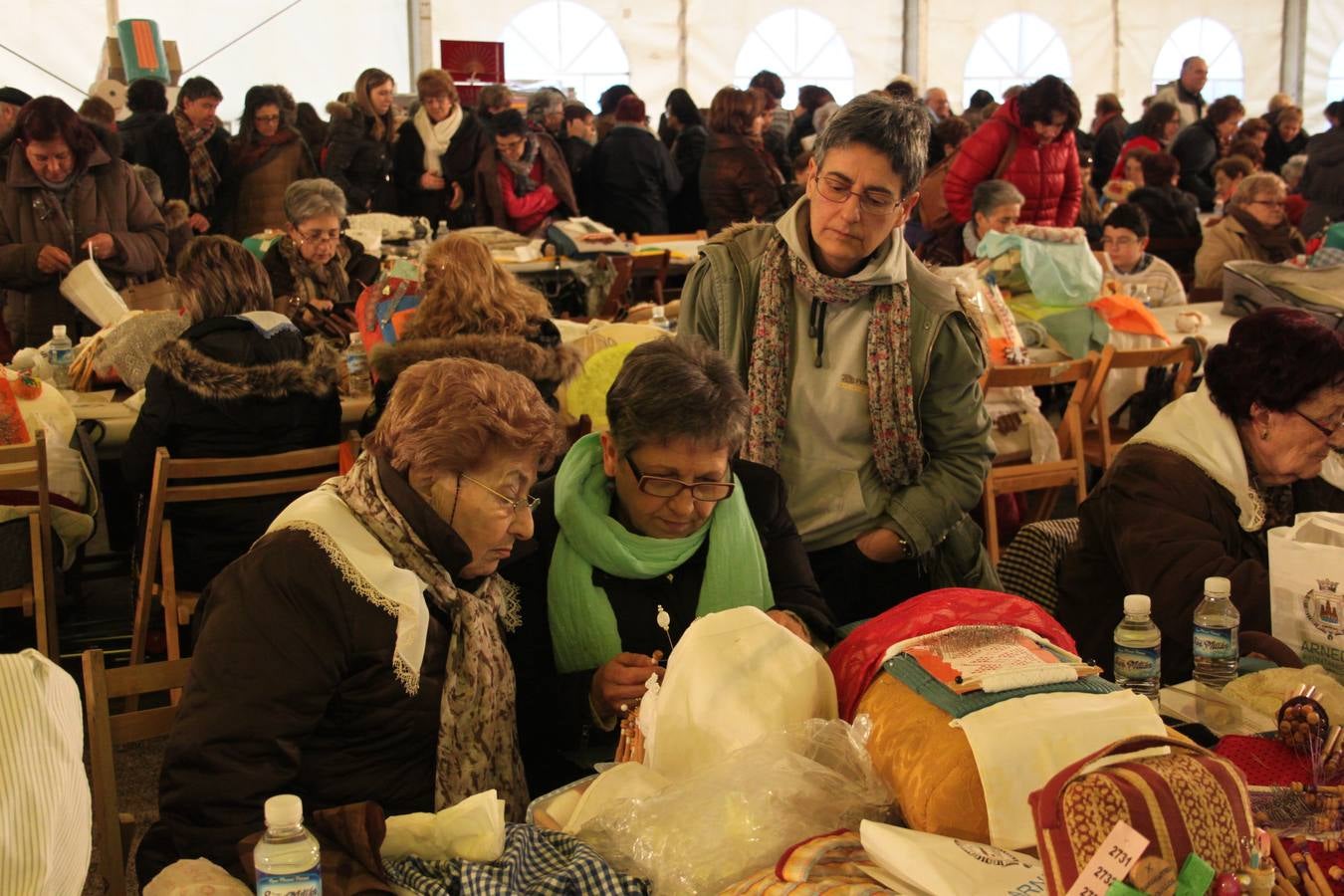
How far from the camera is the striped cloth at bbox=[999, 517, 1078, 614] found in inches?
116

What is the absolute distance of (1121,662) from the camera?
2.29 meters

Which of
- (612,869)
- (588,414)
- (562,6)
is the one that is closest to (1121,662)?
(612,869)

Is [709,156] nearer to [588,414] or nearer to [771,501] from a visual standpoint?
[588,414]

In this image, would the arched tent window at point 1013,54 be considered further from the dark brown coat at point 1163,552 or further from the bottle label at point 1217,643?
the bottle label at point 1217,643

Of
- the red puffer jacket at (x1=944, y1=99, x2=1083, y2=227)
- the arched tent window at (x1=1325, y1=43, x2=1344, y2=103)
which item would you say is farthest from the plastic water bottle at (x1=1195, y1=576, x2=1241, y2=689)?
the arched tent window at (x1=1325, y1=43, x2=1344, y2=103)

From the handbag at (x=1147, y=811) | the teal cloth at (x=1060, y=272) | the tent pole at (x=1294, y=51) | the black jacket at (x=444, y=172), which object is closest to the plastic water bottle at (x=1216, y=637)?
Answer: the handbag at (x=1147, y=811)

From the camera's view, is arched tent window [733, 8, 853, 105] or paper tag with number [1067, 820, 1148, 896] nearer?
paper tag with number [1067, 820, 1148, 896]

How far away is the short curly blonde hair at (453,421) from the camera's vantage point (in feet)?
6.51

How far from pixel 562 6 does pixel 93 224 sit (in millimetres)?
7072

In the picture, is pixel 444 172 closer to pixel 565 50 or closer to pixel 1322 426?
pixel 565 50

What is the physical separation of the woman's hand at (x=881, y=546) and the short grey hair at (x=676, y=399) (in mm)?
556

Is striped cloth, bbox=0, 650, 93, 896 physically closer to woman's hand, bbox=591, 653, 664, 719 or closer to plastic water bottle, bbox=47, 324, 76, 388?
woman's hand, bbox=591, 653, 664, 719

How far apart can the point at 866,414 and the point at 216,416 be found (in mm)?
1835

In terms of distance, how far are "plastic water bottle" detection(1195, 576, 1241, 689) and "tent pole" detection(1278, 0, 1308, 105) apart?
46.2 feet
